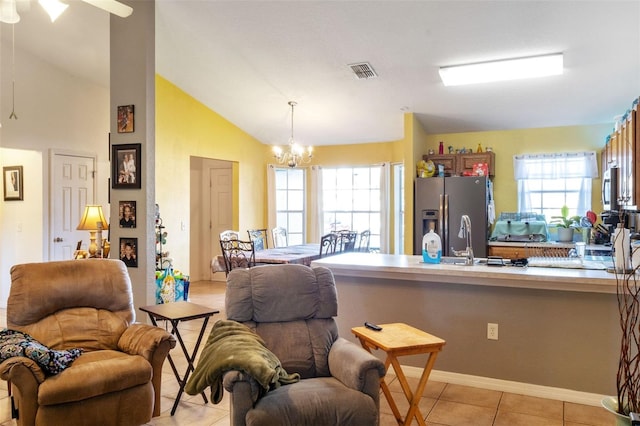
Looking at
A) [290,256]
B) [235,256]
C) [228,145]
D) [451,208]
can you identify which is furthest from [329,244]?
[228,145]

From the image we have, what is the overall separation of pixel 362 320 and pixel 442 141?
386 cm

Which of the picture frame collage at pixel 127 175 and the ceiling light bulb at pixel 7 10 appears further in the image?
the picture frame collage at pixel 127 175

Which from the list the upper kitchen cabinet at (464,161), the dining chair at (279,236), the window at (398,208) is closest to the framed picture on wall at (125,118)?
the dining chair at (279,236)

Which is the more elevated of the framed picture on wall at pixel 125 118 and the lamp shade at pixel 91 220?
the framed picture on wall at pixel 125 118

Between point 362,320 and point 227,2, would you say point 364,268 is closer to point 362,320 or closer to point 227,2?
point 362,320

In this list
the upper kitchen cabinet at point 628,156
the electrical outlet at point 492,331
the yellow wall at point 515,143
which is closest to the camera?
the electrical outlet at point 492,331

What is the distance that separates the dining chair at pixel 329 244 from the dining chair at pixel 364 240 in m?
0.66

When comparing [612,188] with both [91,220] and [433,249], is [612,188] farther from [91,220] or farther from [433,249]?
[91,220]

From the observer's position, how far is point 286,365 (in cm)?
247

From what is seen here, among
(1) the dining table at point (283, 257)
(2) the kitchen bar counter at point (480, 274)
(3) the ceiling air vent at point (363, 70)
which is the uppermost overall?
(3) the ceiling air vent at point (363, 70)

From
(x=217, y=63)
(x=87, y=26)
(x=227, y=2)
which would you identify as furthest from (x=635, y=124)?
(x=87, y=26)

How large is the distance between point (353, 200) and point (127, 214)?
4199mm

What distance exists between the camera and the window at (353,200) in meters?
7.61

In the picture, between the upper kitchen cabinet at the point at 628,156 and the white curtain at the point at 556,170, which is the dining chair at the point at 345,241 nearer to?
the white curtain at the point at 556,170
